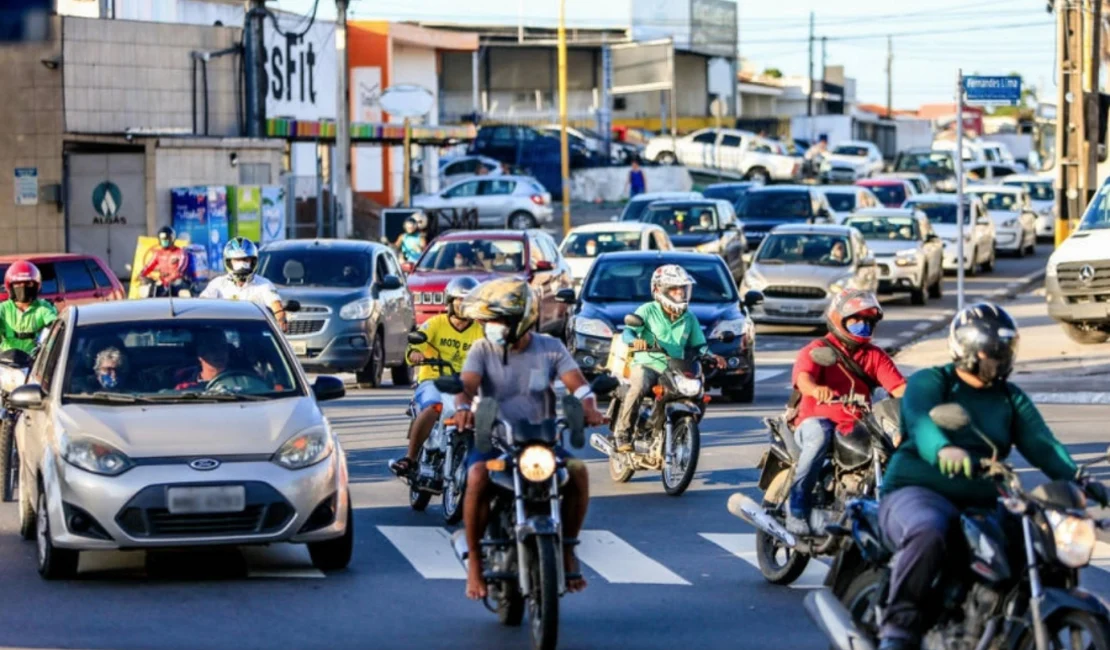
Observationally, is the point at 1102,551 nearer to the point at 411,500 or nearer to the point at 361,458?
the point at 411,500

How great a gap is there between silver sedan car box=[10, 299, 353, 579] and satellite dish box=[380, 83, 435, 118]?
3754 centimetres

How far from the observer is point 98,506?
10859 millimetres

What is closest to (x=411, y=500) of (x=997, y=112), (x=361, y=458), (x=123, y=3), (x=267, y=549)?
(x=267, y=549)

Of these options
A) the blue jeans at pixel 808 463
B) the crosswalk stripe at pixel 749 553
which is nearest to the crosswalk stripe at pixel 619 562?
the crosswalk stripe at pixel 749 553

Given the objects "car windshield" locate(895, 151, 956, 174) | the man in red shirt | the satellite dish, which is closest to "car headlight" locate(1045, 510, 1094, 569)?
the man in red shirt

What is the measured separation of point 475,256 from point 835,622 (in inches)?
832

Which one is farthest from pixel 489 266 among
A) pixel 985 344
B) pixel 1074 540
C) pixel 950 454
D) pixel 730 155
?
pixel 730 155

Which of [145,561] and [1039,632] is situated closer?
[1039,632]

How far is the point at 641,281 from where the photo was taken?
23.5m

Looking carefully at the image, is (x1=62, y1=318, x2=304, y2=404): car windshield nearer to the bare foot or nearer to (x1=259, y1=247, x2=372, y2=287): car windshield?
the bare foot

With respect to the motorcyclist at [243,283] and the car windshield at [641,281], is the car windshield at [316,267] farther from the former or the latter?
the motorcyclist at [243,283]

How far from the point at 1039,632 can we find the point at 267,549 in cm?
650

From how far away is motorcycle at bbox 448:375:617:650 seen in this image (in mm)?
9023

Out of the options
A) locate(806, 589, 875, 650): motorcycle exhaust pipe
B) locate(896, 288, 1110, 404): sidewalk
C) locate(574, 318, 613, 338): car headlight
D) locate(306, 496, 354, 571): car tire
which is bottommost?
locate(896, 288, 1110, 404): sidewalk
